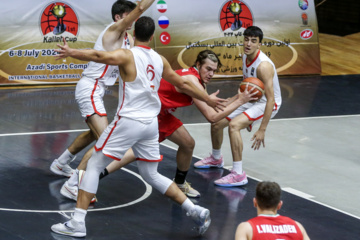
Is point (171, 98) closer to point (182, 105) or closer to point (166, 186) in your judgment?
point (182, 105)

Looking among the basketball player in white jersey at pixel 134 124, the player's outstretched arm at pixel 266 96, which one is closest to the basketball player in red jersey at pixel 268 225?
the basketball player in white jersey at pixel 134 124

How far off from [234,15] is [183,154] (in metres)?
8.50

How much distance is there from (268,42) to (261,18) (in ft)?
1.92

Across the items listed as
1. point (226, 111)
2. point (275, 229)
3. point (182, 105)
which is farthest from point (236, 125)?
point (275, 229)

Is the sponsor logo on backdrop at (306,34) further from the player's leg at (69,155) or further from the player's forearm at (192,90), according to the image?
the player's forearm at (192,90)

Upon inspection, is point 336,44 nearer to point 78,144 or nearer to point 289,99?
point 289,99

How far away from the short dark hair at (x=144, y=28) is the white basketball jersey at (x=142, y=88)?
10 centimetres

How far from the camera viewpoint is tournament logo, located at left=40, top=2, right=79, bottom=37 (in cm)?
1491

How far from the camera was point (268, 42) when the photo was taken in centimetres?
1639

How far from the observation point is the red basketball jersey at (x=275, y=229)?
4.71 m

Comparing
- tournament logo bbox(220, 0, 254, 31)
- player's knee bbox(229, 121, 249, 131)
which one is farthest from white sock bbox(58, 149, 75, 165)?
tournament logo bbox(220, 0, 254, 31)

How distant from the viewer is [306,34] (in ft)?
54.8

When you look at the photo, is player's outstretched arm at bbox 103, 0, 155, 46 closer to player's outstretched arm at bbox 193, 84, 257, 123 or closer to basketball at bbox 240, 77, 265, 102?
player's outstretched arm at bbox 193, 84, 257, 123

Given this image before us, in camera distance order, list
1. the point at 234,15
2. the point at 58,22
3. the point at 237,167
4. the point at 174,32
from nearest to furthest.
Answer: the point at 237,167 < the point at 58,22 < the point at 174,32 < the point at 234,15
